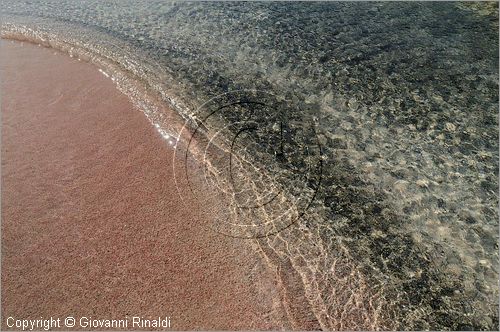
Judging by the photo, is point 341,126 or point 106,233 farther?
point 341,126

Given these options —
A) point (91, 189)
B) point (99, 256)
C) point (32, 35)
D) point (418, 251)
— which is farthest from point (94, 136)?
point (418, 251)

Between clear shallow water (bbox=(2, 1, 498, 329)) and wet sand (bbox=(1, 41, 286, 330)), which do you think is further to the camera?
clear shallow water (bbox=(2, 1, 498, 329))

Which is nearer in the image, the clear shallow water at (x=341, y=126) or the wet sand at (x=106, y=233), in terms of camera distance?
the wet sand at (x=106, y=233)

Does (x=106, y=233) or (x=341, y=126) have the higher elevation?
(x=106, y=233)

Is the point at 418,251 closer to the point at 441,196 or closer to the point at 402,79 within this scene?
the point at 441,196
